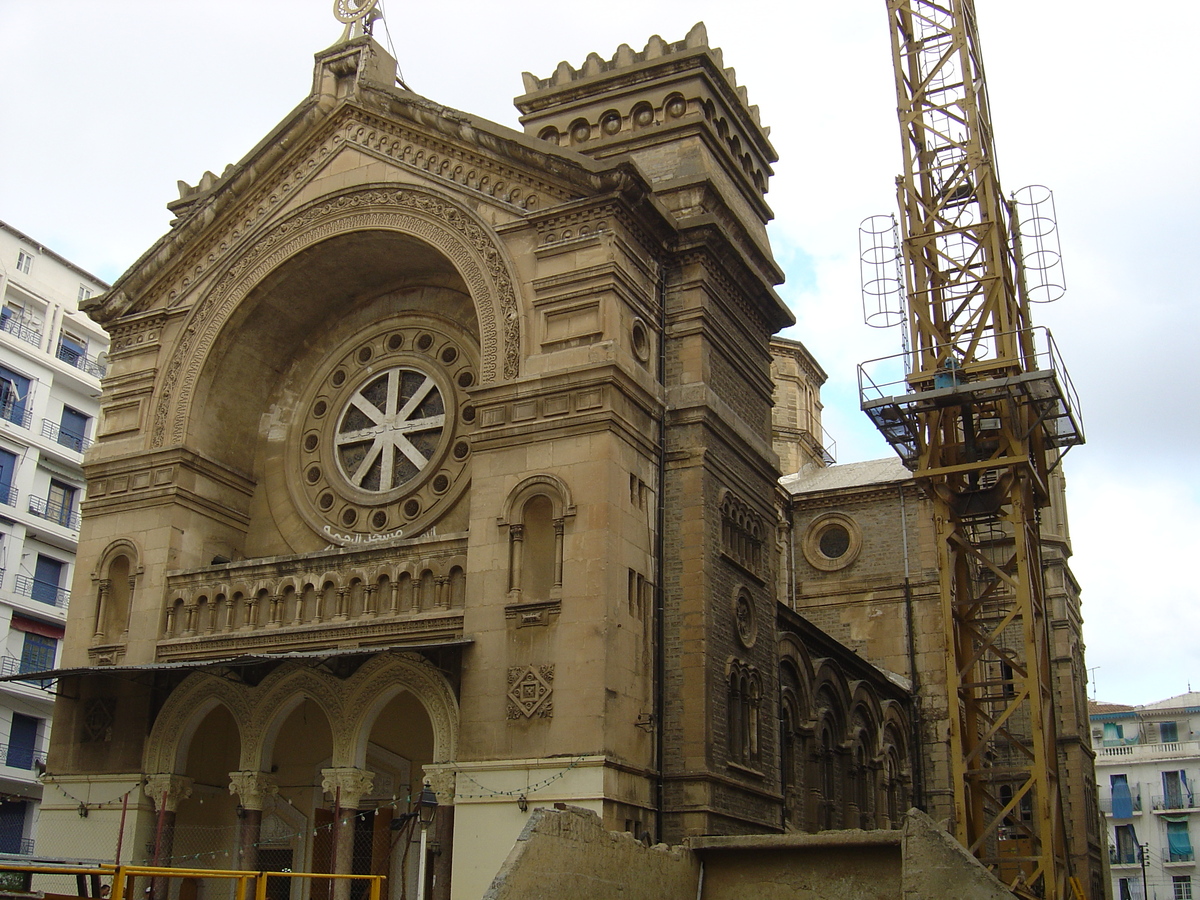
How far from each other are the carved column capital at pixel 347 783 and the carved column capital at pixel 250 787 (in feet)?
5.30

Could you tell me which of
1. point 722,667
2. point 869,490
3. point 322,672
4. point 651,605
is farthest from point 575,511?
point 869,490

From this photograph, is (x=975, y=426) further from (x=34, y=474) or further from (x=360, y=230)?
(x=34, y=474)

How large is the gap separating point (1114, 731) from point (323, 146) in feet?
206

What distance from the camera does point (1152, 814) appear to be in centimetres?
6675

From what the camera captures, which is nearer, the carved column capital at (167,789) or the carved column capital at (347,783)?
the carved column capital at (347,783)

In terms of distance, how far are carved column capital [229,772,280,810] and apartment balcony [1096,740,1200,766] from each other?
56.0 meters

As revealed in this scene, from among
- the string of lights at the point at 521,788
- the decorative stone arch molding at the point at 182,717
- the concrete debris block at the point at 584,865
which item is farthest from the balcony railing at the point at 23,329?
the concrete debris block at the point at 584,865

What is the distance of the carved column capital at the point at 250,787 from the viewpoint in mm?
23297

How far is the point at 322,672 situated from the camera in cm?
2325

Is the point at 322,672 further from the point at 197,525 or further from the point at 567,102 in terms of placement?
the point at 567,102

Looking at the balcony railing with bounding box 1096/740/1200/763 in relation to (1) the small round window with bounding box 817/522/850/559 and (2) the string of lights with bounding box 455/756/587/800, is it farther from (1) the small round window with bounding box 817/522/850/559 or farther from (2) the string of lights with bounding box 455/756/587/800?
(2) the string of lights with bounding box 455/756/587/800

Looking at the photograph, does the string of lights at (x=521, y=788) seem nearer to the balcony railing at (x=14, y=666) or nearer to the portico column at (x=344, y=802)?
the portico column at (x=344, y=802)

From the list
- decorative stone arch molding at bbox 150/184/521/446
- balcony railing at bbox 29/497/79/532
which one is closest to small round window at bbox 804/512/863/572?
decorative stone arch molding at bbox 150/184/521/446

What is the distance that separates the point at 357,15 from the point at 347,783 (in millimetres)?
16460
